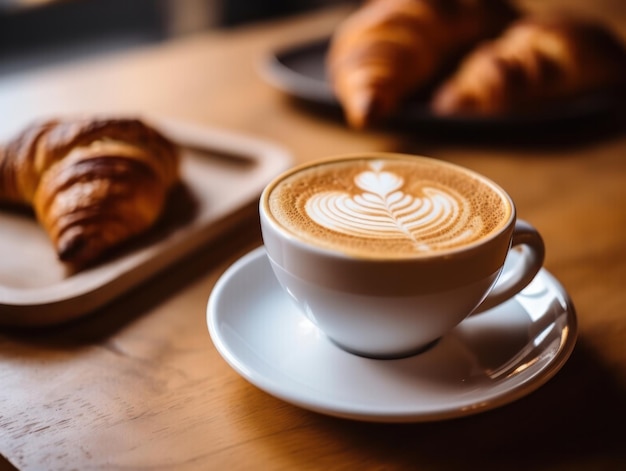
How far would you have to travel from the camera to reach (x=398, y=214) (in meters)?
0.58

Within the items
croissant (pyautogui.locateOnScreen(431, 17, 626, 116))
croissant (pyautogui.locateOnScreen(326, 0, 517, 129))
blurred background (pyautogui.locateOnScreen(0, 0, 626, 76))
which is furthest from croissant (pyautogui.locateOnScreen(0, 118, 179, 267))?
blurred background (pyautogui.locateOnScreen(0, 0, 626, 76))

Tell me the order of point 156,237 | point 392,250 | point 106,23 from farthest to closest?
point 106,23
point 156,237
point 392,250

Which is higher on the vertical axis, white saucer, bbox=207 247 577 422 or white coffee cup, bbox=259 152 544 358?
white coffee cup, bbox=259 152 544 358

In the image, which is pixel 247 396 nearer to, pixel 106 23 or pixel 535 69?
pixel 535 69

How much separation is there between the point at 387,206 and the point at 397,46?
2.26 ft

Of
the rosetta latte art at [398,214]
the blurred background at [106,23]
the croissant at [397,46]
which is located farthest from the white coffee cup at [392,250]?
the blurred background at [106,23]

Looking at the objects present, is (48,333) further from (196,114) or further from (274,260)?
(196,114)

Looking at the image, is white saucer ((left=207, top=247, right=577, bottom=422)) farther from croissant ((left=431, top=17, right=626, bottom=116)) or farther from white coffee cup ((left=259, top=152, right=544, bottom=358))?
croissant ((left=431, top=17, right=626, bottom=116))

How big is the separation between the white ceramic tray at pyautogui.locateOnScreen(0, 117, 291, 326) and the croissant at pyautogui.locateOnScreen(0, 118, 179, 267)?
0.08 ft

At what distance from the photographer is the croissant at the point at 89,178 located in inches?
29.0

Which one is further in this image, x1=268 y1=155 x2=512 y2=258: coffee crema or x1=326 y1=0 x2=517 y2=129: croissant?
x1=326 y1=0 x2=517 y2=129: croissant

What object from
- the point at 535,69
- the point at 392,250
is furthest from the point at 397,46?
the point at 392,250

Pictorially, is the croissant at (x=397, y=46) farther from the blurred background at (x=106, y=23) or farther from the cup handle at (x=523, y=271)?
the blurred background at (x=106, y=23)

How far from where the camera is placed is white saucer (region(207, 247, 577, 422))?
1.62 ft
